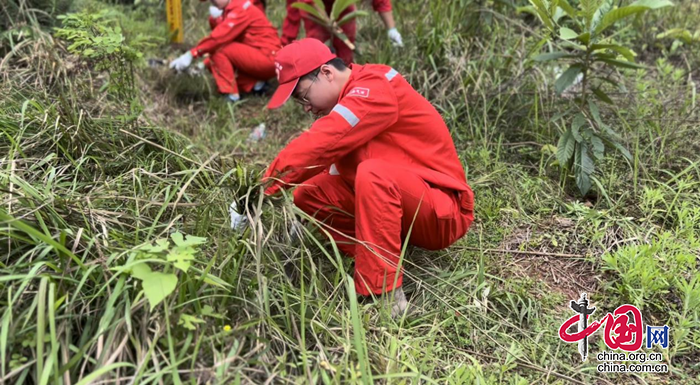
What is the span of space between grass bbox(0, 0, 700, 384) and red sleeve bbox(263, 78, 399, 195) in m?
0.12

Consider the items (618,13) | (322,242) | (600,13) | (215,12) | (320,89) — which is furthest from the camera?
(215,12)

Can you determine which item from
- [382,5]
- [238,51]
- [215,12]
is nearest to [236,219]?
[382,5]

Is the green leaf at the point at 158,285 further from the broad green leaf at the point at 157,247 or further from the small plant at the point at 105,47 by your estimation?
the small plant at the point at 105,47

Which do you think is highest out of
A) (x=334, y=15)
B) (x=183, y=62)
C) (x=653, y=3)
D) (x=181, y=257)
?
(x=653, y=3)

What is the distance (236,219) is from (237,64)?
2.35 m

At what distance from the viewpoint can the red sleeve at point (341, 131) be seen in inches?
73.7

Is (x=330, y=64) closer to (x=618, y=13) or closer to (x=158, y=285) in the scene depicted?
(x=158, y=285)

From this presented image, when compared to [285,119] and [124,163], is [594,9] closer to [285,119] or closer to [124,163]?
[285,119]

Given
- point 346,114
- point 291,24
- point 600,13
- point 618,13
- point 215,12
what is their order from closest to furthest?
point 346,114
point 618,13
point 600,13
point 291,24
point 215,12

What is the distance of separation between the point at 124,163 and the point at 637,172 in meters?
2.38

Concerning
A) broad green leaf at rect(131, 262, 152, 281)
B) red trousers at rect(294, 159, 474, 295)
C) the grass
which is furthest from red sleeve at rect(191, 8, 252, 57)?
broad green leaf at rect(131, 262, 152, 281)

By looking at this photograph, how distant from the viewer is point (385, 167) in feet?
6.36

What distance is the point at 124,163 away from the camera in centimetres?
230

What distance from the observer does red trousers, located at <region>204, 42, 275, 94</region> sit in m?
3.88
